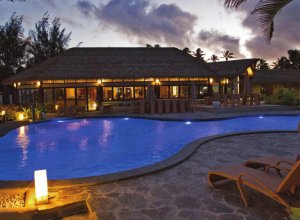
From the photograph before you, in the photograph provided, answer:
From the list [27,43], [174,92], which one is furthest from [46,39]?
[174,92]

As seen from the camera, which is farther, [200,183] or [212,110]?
[212,110]

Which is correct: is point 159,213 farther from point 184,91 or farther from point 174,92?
point 184,91

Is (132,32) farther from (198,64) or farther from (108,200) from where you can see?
(108,200)

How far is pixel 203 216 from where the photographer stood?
12.7ft

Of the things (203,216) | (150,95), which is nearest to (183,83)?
(150,95)

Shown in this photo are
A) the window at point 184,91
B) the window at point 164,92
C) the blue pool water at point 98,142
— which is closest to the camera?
the blue pool water at point 98,142

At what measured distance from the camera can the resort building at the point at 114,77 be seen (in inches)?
832

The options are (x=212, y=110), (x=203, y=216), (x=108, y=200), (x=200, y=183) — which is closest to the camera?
(x=203, y=216)

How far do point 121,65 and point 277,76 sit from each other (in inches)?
815

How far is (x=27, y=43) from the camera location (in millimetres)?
37750

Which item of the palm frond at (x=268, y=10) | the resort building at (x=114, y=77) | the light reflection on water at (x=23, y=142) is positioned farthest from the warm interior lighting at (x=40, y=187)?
the resort building at (x=114, y=77)

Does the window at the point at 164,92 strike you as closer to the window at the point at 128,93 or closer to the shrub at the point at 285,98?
the window at the point at 128,93

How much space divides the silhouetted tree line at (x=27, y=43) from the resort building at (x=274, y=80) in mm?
28719

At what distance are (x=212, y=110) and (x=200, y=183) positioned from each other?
13.7 meters
